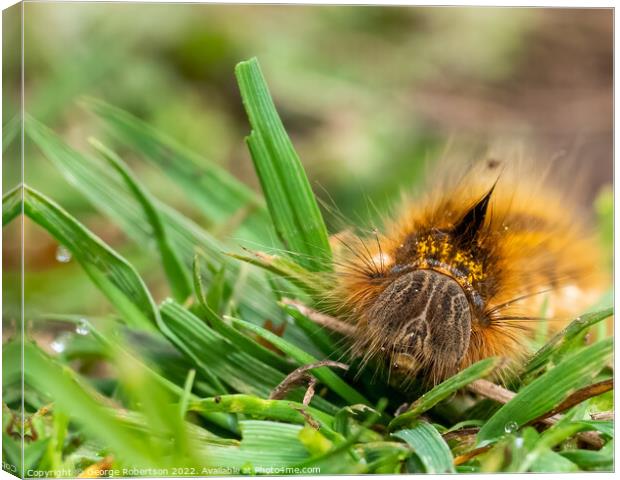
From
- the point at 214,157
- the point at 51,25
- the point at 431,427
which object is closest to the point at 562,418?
the point at 431,427

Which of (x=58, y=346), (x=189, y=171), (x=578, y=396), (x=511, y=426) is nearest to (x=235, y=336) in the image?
(x=58, y=346)

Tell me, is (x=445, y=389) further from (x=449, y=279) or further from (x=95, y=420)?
(x=95, y=420)

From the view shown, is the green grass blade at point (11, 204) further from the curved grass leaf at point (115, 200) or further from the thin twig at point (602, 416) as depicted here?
the thin twig at point (602, 416)

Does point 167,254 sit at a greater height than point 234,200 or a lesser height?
lesser

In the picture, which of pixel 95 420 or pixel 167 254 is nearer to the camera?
pixel 95 420

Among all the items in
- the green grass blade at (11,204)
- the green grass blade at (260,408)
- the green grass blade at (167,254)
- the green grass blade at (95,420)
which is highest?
the green grass blade at (167,254)

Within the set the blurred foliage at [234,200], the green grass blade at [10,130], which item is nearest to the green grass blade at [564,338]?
the blurred foliage at [234,200]
